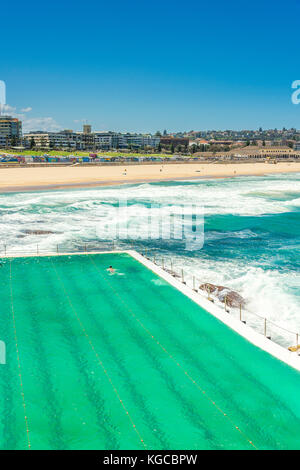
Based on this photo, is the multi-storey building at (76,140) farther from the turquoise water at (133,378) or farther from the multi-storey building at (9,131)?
the turquoise water at (133,378)

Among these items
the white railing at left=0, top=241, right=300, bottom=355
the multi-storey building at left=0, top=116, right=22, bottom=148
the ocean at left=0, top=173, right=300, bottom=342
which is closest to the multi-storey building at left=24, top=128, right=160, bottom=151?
the multi-storey building at left=0, top=116, right=22, bottom=148

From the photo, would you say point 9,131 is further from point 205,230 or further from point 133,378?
point 133,378

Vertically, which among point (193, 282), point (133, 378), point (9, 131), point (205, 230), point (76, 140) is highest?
point (9, 131)

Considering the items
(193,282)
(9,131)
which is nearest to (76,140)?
(9,131)

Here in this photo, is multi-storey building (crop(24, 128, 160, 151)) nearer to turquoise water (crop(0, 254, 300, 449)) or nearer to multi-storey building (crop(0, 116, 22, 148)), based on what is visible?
multi-storey building (crop(0, 116, 22, 148))

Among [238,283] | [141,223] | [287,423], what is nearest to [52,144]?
[141,223]
